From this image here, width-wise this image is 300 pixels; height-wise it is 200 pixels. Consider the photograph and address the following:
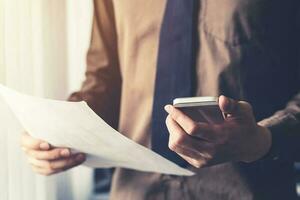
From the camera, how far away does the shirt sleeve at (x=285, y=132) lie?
0.63m

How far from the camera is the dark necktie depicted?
0.69 meters

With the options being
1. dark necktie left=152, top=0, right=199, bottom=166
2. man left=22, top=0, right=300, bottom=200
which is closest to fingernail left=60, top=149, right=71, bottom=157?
man left=22, top=0, right=300, bottom=200

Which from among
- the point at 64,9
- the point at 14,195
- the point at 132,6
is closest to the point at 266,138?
the point at 132,6

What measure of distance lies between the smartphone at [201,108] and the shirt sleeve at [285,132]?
10 cm

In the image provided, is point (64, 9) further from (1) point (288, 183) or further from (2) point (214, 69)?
(1) point (288, 183)

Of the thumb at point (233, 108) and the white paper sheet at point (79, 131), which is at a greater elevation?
the thumb at point (233, 108)

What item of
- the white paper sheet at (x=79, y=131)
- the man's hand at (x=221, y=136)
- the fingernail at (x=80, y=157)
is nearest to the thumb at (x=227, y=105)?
the man's hand at (x=221, y=136)

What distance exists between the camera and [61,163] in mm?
687

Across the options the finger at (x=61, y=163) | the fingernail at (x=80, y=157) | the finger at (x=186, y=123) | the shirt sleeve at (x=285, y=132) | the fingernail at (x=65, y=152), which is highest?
the finger at (x=186, y=123)

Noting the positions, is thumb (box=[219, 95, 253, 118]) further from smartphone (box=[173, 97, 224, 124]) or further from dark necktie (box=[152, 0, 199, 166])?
dark necktie (box=[152, 0, 199, 166])

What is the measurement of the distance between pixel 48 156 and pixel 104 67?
216 mm

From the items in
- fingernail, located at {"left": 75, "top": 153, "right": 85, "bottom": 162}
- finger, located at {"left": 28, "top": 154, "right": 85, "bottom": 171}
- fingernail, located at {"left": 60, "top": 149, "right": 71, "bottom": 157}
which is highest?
fingernail, located at {"left": 60, "top": 149, "right": 71, "bottom": 157}

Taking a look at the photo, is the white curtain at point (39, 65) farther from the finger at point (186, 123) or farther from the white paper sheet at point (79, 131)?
the finger at point (186, 123)

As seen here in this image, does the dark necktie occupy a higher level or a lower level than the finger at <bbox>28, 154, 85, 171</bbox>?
higher
